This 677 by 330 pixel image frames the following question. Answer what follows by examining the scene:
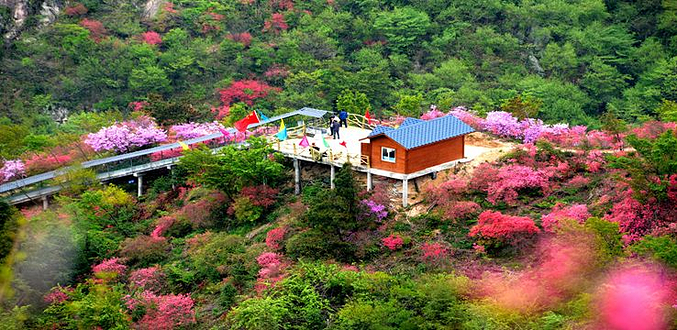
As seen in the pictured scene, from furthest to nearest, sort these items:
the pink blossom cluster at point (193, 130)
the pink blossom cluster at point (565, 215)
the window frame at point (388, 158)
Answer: the pink blossom cluster at point (193, 130), the window frame at point (388, 158), the pink blossom cluster at point (565, 215)

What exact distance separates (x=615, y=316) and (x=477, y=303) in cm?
401

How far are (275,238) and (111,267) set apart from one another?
22.2 feet

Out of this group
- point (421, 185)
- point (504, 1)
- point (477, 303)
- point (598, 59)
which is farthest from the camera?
point (504, 1)

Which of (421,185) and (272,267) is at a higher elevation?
(421,185)

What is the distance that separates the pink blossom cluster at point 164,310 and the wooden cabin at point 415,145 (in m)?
9.14

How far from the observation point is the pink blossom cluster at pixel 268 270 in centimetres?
2784

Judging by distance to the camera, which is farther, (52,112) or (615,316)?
(52,112)

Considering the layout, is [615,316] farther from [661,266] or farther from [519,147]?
[519,147]

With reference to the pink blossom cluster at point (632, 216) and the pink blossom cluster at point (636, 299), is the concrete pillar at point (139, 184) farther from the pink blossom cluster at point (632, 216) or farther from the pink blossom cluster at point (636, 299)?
the pink blossom cluster at point (636, 299)

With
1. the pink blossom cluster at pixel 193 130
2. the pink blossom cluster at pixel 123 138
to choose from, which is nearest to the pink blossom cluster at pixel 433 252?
the pink blossom cluster at pixel 193 130

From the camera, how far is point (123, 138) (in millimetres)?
40312

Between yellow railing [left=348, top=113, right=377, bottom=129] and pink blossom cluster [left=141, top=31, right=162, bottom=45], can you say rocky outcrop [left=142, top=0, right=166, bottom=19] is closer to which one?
pink blossom cluster [left=141, top=31, right=162, bottom=45]

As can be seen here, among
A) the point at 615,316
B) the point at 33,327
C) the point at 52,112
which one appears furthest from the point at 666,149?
the point at 52,112

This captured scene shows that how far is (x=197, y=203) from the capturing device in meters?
35.7
